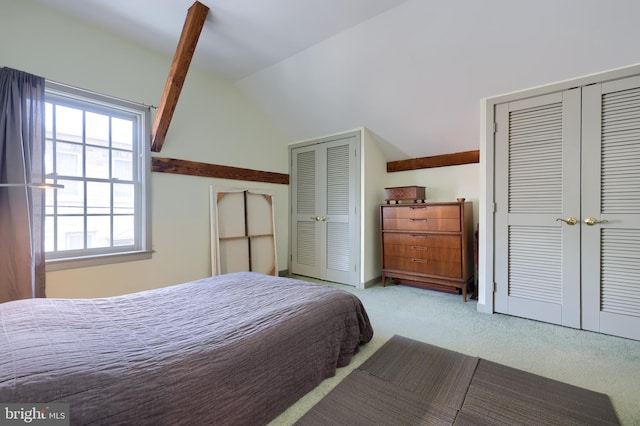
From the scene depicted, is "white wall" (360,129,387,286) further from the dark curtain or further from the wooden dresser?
the dark curtain

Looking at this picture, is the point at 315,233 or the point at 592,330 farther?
the point at 315,233

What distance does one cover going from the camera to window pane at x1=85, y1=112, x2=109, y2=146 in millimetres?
2643

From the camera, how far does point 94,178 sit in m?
2.65

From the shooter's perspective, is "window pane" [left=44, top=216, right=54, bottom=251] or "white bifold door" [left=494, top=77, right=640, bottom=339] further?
"window pane" [left=44, top=216, right=54, bottom=251]

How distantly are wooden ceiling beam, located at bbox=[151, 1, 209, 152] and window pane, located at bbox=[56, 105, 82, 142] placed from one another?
1.94 feet

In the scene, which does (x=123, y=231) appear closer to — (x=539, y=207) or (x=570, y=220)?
(x=539, y=207)

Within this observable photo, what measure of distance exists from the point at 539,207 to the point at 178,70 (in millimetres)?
3665

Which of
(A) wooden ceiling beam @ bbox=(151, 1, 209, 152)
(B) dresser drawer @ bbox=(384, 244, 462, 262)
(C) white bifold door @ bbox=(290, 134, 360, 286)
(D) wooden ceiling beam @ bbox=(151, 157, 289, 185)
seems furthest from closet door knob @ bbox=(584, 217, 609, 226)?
(A) wooden ceiling beam @ bbox=(151, 1, 209, 152)

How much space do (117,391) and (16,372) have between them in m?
0.32

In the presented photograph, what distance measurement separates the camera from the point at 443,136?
11.5 feet

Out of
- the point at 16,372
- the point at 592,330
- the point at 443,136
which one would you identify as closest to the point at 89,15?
the point at 16,372

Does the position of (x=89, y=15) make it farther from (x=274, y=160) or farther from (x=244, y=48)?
(x=274, y=160)

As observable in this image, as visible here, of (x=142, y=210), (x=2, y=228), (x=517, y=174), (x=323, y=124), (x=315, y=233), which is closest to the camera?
(x=2, y=228)

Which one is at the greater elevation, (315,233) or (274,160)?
(274,160)
